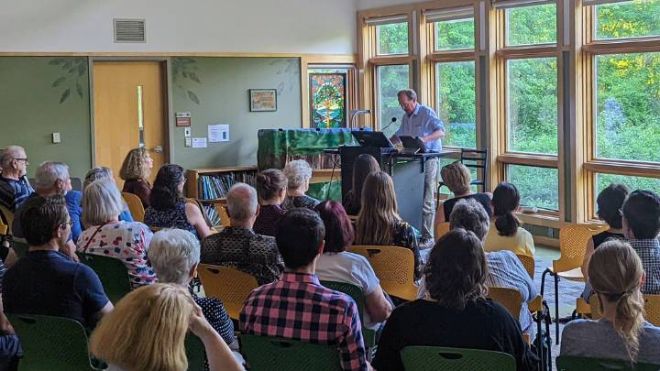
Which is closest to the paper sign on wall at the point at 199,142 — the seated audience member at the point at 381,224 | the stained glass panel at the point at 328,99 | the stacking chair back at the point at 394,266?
the stained glass panel at the point at 328,99

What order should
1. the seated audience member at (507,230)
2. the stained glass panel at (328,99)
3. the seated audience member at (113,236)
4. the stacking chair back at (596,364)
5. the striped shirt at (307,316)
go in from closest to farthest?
the stacking chair back at (596,364) < the striped shirt at (307,316) < the seated audience member at (113,236) < the seated audience member at (507,230) < the stained glass panel at (328,99)

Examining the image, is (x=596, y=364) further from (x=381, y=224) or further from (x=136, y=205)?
(x=136, y=205)

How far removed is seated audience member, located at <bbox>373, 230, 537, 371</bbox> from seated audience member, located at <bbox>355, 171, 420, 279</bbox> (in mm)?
1831

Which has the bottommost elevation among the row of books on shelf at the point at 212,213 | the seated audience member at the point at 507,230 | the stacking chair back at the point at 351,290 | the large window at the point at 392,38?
the row of books on shelf at the point at 212,213

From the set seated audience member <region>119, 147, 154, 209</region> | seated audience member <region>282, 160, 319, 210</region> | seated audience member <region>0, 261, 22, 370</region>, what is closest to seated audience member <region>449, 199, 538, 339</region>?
seated audience member <region>282, 160, 319, 210</region>

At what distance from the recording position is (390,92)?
38.6ft

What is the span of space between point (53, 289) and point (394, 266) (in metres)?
1.93

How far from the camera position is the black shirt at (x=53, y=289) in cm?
361

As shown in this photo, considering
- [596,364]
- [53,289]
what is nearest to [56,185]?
[53,289]

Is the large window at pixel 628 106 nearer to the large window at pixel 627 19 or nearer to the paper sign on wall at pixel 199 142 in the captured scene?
the large window at pixel 627 19

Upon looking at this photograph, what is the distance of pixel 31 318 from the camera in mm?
3432

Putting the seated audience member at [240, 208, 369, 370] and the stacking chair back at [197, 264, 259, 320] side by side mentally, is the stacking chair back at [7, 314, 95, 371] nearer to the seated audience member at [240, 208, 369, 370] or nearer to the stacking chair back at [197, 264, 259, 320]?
the seated audience member at [240, 208, 369, 370]

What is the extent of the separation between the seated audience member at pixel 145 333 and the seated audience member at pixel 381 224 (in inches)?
110

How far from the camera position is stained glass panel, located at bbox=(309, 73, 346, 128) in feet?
38.5
